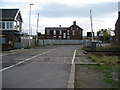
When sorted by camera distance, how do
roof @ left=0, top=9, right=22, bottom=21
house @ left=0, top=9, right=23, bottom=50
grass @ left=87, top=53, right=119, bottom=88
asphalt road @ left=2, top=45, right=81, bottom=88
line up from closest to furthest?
asphalt road @ left=2, top=45, right=81, bottom=88
grass @ left=87, top=53, right=119, bottom=88
house @ left=0, top=9, right=23, bottom=50
roof @ left=0, top=9, right=22, bottom=21

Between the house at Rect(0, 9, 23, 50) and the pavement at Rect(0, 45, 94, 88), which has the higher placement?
the house at Rect(0, 9, 23, 50)

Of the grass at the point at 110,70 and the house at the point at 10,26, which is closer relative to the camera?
the grass at the point at 110,70

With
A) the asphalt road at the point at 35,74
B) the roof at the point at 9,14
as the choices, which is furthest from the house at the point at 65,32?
the asphalt road at the point at 35,74

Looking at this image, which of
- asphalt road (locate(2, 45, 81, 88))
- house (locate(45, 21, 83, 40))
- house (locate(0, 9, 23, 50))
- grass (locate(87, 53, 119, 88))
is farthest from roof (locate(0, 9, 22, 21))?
house (locate(45, 21, 83, 40))

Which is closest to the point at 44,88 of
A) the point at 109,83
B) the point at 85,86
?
the point at 85,86

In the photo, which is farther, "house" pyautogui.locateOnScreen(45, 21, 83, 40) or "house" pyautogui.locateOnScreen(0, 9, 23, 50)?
"house" pyautogui.locateOnScreen(45, 21, 83, 40)

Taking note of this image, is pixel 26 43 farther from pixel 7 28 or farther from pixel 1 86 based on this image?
pixel 1 86

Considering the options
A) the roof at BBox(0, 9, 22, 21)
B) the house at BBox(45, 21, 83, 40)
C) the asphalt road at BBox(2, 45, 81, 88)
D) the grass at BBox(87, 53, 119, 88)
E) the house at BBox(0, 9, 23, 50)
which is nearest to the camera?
the asphalt road at BBox(2, 45, 81, 88)

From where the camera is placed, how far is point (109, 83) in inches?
327

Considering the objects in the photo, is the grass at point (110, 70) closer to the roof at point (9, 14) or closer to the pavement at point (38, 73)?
the pavement at point (38, 73)

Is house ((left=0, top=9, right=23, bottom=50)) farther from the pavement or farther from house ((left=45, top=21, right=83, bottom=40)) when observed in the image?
house ((left=45, top=21, right=83, bottom=40))

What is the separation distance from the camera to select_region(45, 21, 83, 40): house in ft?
328

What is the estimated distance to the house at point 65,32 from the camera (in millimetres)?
99875

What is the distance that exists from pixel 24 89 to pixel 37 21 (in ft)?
181
